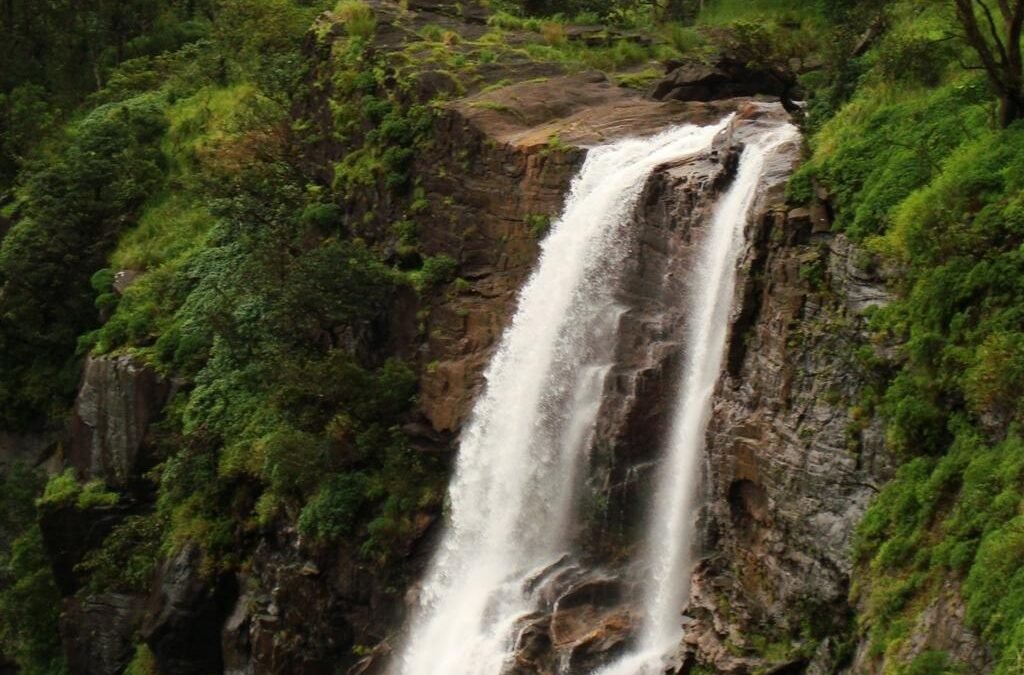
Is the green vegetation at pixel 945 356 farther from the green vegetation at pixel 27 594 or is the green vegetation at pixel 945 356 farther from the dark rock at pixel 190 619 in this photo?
the green vegetation at pixel 27 594

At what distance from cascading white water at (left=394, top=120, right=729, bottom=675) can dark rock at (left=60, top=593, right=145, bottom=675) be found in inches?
368

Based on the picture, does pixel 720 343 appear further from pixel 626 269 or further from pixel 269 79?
pixel 269 79

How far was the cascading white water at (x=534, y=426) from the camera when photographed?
22453mm

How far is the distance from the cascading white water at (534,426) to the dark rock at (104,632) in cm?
935

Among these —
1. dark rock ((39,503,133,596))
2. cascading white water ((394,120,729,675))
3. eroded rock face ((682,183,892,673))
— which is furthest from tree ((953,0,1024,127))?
dark rock ((39,503,133,596))

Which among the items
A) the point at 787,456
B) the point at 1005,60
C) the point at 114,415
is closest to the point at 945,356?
the point at 787,456

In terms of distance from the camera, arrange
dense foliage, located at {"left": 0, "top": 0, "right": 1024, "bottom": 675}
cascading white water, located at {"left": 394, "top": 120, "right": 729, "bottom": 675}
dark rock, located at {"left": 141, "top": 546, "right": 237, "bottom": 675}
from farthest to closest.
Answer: dark rock, located at {"left": 141, "top": 546, "right": 237, "bottom": 675} < cascading white water, located at {"left": 394, "top": 120, "right": 729, "bottom": 675} < dense foliage, located at {"left": 0, "top": 0, "right": 1024, "bottom": 675}

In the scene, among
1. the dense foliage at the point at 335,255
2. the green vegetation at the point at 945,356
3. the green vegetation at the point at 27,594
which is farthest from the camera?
the green vegetation at the point at 27,594

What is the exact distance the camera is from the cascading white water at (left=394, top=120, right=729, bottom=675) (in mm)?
22453

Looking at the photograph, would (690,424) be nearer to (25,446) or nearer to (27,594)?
(27,594)

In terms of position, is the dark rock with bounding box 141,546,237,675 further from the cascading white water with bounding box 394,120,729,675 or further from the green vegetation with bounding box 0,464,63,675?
the cascading white water with bounding box 394,120,729,675

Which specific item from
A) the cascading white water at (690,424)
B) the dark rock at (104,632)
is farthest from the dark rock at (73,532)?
the cascading white water at (690,424)

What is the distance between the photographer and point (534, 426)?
926 inches

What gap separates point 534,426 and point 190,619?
9.38 metres
